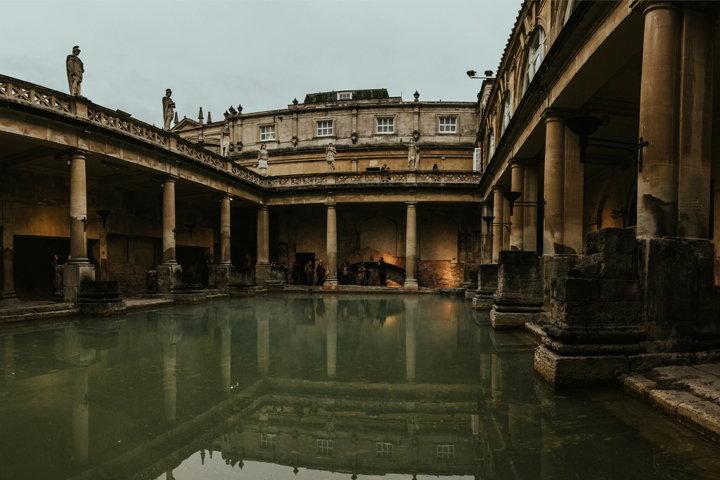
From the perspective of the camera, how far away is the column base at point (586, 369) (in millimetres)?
4684

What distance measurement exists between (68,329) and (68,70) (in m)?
8.54

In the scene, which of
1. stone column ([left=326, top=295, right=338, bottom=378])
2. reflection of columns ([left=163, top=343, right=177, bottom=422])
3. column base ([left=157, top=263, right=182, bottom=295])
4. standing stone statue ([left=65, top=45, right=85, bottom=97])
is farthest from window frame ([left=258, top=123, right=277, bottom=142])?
reflection of columns ([left=163, top=343, right=177, bottom=422])

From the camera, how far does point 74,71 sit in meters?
12.5

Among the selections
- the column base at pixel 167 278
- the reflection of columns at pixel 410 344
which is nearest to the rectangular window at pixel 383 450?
the reflection of columns at pixel 410 344

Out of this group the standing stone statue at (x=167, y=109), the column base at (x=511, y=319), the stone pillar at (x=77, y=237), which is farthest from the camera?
the standing stone statue at (x=167, y=109)

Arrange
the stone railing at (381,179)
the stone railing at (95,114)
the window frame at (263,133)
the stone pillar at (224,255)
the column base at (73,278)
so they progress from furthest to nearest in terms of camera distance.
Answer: the window frame at (263,133) < the stone railing at (381,179) < the stone pillar at (224,255) < the column base at (73,278) < the stone railing at (95,114)

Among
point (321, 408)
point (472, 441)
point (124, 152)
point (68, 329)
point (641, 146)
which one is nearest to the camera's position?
point (472, 441)

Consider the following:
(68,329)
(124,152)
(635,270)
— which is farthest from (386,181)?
(635,270)

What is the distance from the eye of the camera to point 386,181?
2355 cm

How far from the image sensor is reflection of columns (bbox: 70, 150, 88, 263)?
1227 centimetres

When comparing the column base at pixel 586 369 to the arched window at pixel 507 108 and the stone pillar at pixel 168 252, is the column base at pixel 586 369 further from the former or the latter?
the stone pillar at pixel 168 252

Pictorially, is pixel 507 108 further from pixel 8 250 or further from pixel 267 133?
pixel 267 133

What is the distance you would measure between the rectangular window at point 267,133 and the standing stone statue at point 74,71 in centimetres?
1845

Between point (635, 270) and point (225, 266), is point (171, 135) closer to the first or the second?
point (225, 266)
